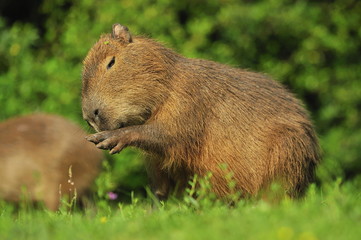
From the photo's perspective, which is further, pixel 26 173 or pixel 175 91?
pixel 26 173

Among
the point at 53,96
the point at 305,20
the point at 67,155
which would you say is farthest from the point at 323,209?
the point at 305,20

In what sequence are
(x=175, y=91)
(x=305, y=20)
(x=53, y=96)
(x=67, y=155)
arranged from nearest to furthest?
(x=175, y=91)
(x=67, y=155)
(x=53, y=96)
(x=305, y=20)

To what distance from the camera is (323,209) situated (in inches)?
138

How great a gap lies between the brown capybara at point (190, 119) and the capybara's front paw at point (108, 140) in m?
0.04

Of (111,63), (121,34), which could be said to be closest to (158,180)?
(111,63)

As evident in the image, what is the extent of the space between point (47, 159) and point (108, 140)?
2566mm

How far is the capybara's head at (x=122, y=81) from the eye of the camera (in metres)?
4.71

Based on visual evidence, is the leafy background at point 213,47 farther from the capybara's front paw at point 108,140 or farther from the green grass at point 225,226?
the green grass at point 225,226

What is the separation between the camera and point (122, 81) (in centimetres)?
482

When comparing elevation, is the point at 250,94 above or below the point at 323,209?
above

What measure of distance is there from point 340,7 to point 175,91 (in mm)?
5394

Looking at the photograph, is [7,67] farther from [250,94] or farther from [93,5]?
[250,94]

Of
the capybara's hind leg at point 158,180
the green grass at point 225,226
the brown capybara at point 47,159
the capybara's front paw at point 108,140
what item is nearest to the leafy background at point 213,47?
the brown capybara at point 47,159

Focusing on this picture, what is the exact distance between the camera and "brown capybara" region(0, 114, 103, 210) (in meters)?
6.92
